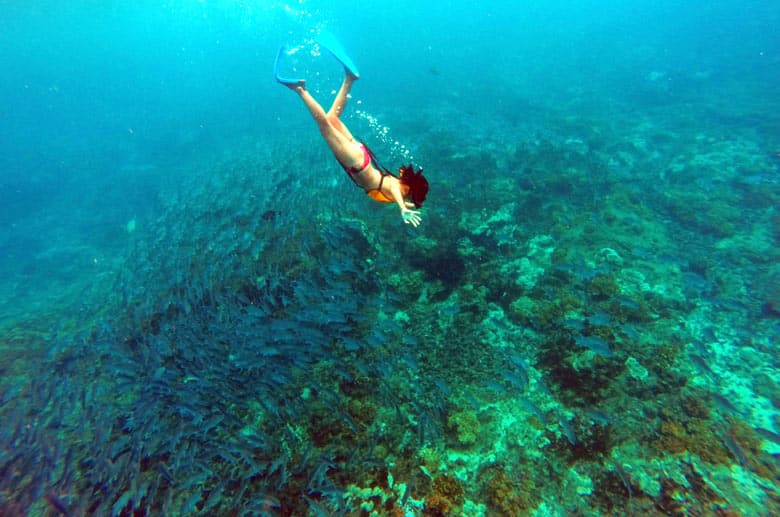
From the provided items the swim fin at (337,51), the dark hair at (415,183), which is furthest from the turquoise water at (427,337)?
the dark hair at (415,183)

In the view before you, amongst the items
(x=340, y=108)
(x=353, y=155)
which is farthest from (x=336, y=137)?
(x=340, y=108)

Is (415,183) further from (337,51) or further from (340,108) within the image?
(337,51)

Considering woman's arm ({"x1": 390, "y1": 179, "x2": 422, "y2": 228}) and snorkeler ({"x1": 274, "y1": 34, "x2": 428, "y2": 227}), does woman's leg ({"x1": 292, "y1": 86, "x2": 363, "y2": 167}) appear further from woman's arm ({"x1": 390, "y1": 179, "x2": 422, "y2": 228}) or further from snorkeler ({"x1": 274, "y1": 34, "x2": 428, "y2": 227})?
woman's arm ({"x1": 390, "y1": 179, "x2": 422, "y2": 228})

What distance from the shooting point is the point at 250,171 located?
17.5 meters

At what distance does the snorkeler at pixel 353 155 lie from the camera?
11.6ft

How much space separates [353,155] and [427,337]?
495 centimetres

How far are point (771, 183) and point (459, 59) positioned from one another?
37616 mm

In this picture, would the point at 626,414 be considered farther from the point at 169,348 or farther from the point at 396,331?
the point at 169,348

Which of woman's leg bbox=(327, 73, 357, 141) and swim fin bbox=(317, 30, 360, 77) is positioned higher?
swim fin bbox=(317, 30, 360, 77)

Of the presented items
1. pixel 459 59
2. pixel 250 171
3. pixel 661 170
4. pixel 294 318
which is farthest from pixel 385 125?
pixel 459 59

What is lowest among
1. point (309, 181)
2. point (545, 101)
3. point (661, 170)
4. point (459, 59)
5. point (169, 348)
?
point (169, 348)

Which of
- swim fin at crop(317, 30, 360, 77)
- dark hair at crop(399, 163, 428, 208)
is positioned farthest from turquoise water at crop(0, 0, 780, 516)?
dark hair at crop(399, 163, 428, 208)

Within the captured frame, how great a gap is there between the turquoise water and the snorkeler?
559mm

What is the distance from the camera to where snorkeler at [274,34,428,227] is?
3.53m
